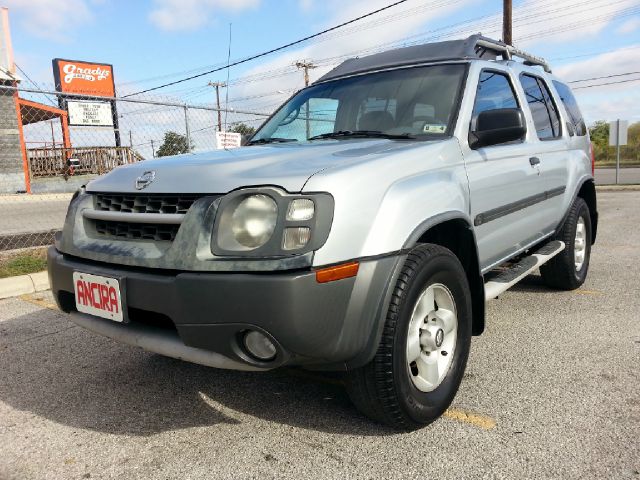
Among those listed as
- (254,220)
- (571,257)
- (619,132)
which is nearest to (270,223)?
(254,220)

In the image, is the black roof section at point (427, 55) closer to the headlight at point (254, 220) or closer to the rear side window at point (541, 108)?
the rear side window at point (541, 108)

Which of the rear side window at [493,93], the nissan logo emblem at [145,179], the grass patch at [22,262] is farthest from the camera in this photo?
the grass patch at [22,262]

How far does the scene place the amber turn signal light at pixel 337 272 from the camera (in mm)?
1862

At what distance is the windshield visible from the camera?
2969 mm

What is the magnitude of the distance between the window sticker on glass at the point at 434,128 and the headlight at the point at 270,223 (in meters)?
1.21

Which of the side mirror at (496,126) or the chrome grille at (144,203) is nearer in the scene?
the chrome grille at (144,203)

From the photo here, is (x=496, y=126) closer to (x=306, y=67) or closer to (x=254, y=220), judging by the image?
(x=254, y=220)

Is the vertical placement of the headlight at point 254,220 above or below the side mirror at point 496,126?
below

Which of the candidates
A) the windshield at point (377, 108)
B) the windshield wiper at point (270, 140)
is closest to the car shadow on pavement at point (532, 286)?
the windshield at point (377, 108)

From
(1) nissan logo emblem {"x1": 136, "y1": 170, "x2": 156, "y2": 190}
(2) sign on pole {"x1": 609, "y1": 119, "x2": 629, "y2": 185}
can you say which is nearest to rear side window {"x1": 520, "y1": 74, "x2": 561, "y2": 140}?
(1) nissan logo emblem {"x1": 136, "y1": 170, "x2": 156, "y2": 190}

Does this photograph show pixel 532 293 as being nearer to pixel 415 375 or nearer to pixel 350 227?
pixel 415 375

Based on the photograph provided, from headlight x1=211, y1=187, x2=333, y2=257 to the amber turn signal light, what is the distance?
0.10 meters

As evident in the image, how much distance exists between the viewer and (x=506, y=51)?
12.9 feet

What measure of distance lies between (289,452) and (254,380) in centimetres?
80
